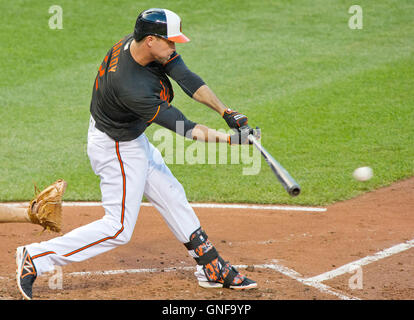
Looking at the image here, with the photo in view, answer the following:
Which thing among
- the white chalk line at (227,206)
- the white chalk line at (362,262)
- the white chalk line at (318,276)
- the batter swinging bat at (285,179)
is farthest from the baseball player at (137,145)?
the white chalk line at (227,206)

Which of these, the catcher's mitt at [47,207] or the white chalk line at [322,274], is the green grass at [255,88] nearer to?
the white chalk line at [322,274]

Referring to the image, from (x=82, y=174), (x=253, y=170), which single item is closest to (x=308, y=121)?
(x=253, y=170)

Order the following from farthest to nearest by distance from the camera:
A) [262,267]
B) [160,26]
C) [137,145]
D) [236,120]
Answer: [262,267], [137,145], [236,120], [160,26]

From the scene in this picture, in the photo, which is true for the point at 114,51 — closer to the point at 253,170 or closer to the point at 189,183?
the point at 189,183

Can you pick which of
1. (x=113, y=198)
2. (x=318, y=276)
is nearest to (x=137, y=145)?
(x=113, y=198)

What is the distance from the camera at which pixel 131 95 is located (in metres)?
4.27

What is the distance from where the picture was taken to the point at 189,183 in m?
7.59

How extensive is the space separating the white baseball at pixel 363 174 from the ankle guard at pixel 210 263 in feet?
10.4

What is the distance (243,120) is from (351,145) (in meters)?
4.42

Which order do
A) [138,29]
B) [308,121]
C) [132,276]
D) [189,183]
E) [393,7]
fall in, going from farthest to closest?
[393,7]
[308,121]
[189,183]
[132,276]
[138,29]

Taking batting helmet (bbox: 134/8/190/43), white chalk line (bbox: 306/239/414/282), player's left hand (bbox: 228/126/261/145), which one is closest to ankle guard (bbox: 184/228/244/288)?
white chalk line (bbox: 306/239/414/282)

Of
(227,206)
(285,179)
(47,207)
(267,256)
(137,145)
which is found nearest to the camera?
(285,179)

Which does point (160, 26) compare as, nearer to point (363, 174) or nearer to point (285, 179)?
point (285, 179)

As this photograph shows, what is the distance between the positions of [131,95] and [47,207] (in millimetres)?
1166
